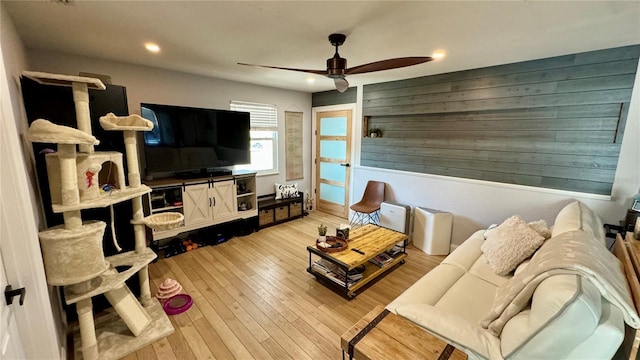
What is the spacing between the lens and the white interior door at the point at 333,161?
493cm

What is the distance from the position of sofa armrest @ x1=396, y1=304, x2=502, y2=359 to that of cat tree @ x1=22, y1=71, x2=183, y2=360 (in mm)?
1939

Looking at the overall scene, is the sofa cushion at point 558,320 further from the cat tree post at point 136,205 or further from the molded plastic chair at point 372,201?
the molded plastic chair at point 372,201

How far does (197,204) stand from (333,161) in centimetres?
261

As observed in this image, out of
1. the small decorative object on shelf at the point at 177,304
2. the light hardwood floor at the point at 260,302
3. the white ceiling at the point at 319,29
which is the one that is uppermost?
the white ceiling at the point at 319,29

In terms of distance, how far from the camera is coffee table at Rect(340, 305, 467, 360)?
52.7 inches

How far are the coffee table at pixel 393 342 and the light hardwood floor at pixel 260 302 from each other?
645 millimetres

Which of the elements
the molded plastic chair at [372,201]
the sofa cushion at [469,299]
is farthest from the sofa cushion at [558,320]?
the molded plastic chair at [372,201]

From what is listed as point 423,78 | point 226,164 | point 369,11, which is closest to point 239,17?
point 369,11

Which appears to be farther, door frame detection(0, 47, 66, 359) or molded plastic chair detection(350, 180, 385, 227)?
molded plastic chair detection(350, 180, 385, 227)

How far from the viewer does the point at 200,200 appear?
3604 mm

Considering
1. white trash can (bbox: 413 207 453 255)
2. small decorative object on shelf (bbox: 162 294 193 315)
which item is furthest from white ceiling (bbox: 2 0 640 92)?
small decorative object on shelf (bbox: 162 294 193 315)

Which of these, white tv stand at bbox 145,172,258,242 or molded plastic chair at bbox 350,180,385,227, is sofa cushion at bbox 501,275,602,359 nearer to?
molded plastic chair at bbox 350,180,385,227

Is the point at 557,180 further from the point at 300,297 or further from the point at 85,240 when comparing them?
the point at 85,240

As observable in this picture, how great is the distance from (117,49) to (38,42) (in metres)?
0.63
